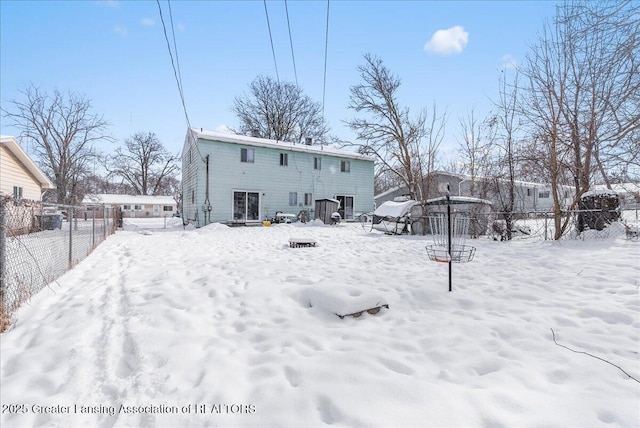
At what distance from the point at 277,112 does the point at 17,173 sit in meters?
21.2

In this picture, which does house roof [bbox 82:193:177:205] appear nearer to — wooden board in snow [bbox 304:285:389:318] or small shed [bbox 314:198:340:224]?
small shed [bbox 314:198:340:224]

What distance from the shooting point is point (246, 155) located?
17203 mm

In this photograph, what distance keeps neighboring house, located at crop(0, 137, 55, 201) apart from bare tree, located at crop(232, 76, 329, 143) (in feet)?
57.7

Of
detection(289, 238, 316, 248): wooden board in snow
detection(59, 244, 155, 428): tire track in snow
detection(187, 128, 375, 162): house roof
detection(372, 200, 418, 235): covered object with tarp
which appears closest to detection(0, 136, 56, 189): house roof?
detection(187, 128, 375, 162): house roof

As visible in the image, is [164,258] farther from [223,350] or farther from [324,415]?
[324,415]

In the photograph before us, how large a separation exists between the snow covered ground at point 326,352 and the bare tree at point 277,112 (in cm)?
2749

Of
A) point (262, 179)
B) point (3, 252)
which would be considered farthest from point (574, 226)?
point (262, 179)

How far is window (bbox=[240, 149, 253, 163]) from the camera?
17.1 metres

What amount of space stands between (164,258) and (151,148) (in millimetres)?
42880

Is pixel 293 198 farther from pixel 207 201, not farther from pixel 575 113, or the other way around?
pixel 575 113

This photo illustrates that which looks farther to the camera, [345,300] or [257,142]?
→ [257,142]

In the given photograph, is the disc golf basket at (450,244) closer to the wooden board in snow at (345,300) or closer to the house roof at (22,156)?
the wooden board in snow at (345,300)

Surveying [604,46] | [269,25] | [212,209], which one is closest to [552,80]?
[604,46]

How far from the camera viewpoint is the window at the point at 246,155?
1706cm
